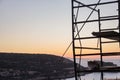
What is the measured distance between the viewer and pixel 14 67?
83875 millimetres

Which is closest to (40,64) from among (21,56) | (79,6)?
(21,56)

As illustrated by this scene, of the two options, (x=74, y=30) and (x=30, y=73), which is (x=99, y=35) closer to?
(x=74, y=30)

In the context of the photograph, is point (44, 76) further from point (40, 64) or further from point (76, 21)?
point (76, 21)

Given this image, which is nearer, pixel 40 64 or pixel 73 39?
pixel 73 39

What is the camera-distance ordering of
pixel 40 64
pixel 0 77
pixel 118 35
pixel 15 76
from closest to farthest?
pixel 118 35, pixel 0 77, pixel 15 76, pixel 40 64

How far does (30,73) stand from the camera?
9212 cm

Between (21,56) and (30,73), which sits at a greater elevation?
(21,56)

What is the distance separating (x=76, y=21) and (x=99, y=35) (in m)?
0.92

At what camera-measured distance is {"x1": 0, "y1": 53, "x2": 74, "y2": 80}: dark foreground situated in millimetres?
77250

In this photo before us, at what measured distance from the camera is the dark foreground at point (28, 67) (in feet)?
→ 253

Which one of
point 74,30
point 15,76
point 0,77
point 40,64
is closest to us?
point 74,30

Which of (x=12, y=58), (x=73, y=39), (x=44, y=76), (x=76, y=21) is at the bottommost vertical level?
(x=44, y=76)

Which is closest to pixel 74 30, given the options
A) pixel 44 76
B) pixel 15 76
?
pixel 15 76

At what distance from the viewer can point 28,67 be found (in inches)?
3455
